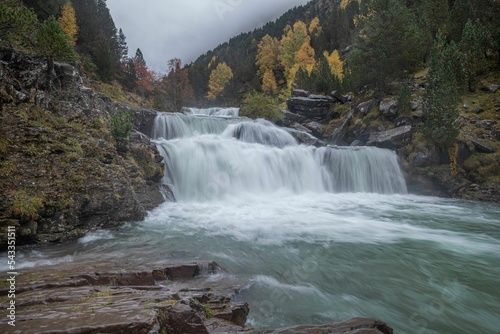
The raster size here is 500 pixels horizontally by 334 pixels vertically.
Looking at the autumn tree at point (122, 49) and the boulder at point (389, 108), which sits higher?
the autumn tree at point (122, 49)

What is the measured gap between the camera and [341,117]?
29.8 metres

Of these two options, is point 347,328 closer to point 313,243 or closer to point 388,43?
point 313,243

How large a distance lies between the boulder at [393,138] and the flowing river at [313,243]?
6.41 ft

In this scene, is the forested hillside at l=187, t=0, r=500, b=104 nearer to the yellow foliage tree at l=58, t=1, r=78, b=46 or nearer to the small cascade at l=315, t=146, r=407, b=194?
the small cascade at l=315, t=146, r=407, b=194

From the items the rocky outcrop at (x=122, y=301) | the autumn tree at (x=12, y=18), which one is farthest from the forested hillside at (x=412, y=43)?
the autumn tree at (x=12, y=18)

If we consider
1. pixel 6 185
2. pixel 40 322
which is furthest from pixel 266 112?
pixel 40 322

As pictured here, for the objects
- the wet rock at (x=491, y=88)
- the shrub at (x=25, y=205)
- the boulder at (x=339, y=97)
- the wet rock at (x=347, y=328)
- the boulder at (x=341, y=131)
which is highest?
the boulder at (x=339, y=97)

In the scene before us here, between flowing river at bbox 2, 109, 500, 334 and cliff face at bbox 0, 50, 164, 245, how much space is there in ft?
2.28

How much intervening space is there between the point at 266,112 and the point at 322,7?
8874 cm

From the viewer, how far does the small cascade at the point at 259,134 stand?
81.7ft

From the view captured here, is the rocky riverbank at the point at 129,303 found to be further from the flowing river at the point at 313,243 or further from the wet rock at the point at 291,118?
the wet rock at the point at 291,118

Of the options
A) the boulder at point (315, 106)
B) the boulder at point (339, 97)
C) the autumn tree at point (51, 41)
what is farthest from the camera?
the boulder at point (315, 106)

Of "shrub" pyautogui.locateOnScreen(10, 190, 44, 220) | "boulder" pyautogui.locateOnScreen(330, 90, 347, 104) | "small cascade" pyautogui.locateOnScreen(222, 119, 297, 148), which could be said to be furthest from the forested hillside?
"shrub" pyautogui.locateOnScreen(10, 190, 44, 220)

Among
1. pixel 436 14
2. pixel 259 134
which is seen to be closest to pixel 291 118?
pixel 259 134
